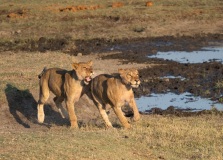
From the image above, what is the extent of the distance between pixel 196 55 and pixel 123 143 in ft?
45.7

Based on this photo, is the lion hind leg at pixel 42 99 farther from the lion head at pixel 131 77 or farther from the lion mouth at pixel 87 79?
the lion head at pixel 131 77

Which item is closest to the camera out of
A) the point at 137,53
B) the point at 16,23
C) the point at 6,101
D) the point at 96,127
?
the point at 96,127

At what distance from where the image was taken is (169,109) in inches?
633

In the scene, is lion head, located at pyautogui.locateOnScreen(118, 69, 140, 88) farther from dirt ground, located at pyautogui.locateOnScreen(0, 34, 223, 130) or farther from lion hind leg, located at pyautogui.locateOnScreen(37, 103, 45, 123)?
lion hind leg, located at pyautogui.locateOnScreen(37, 103, 45, 123)

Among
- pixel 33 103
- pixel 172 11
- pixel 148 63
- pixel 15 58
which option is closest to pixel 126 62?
pixel 148 63

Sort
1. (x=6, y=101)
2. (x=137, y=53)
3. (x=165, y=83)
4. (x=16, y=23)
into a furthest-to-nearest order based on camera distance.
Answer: (x=16, y=23) → (x=137, y=53) → (x=165, y=83) → (x=6, y=101)

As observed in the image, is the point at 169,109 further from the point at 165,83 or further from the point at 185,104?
the point at 165,83

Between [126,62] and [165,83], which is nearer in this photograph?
[165,83]

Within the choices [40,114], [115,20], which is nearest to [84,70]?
[40,114]

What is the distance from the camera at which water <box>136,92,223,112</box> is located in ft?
53.6

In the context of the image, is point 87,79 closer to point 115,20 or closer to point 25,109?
point 25,109

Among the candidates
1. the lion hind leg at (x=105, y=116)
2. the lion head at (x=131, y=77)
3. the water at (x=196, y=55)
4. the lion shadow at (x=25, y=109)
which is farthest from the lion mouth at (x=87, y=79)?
the water at (x=196, y=55)

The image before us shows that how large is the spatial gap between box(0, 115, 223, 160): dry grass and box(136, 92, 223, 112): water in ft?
13.3

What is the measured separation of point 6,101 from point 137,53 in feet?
34.0
